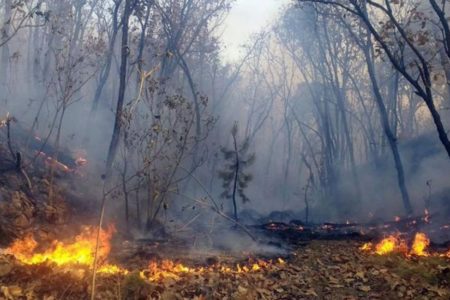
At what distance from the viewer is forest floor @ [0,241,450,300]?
22.5 feet

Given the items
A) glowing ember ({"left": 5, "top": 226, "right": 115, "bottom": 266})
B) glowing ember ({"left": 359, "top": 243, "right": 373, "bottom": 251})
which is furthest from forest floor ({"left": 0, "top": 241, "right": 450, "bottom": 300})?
glowing ember ({"left": 359, "top": 243, "right": 373, "bottom": 251})

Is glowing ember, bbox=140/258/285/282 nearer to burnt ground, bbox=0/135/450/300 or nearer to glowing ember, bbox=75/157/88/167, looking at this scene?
burnt ground, bbox=0/135/450/300

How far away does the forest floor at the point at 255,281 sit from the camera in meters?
6.87

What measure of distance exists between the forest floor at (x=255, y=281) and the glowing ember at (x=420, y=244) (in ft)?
4.55

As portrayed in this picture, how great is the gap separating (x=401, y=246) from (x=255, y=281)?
5202 millimetres

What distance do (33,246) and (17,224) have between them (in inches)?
50.9

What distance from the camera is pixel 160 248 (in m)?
11.3

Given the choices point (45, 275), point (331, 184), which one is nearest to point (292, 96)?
point (331, 184)

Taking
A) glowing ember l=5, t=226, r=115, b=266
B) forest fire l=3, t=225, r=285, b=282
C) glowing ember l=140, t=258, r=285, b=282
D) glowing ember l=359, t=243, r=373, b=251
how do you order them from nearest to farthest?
glowing ember l=140, t=258, r=285, b=282, forest fire l=3, t=225, r=285, b=282, glowing ember l=5, t=226, r=115, b=266, glowing ember l=359, t=243, r=373, b=251

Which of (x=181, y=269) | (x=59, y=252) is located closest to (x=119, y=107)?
(x=59, y=252)

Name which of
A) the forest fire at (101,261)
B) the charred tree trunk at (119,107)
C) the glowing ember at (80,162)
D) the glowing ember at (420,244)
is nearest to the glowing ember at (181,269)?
the forest fire at (101,261)

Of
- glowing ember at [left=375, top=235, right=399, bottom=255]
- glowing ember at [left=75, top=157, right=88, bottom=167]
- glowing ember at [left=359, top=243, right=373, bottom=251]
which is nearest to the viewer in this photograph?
glowing ember at [left=375, top=235, right=399, bottom=255]

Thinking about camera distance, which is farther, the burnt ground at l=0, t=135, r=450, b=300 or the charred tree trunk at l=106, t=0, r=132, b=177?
the charred tree trunk at l=106, t=0, r=132, b=177

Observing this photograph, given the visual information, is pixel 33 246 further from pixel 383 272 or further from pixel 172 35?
pixel 172 35
